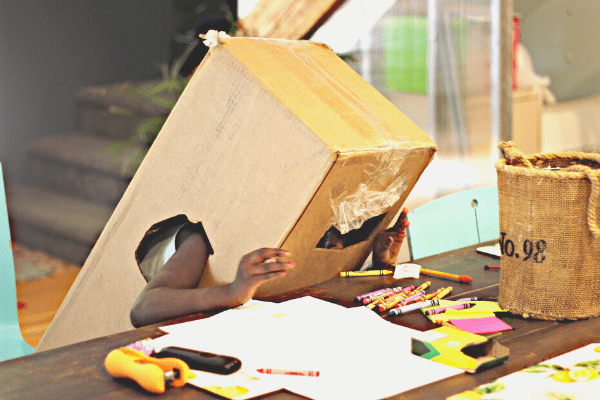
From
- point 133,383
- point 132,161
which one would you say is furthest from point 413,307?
point 132,161

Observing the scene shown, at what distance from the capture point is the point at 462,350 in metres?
0.76

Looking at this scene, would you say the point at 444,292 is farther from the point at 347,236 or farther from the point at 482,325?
the point at 347,236

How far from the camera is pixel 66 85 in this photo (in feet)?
8.52

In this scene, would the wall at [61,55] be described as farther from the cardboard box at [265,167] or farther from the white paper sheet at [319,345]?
the white paper sheet at [319,345]

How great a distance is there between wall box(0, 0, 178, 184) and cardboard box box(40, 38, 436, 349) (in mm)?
1575

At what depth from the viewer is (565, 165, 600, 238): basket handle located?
2.71ft

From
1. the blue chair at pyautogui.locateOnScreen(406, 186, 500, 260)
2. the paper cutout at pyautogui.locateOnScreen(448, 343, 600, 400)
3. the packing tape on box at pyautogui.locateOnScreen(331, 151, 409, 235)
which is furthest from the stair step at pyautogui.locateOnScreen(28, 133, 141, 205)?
the paper cutout at pyautogui.locateOnScreen(448, 343, 600, 400)

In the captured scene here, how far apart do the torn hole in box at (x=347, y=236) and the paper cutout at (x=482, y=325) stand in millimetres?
333

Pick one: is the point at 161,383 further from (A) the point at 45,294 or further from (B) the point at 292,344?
(A) the point at 45,294

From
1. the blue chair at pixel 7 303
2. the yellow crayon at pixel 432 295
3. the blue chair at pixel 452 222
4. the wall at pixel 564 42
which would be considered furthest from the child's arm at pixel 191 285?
the wall at pixel 564 42

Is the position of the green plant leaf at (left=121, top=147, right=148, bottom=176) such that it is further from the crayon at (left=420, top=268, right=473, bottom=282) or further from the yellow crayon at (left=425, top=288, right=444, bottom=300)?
the yellow crayon at (left=425, top=288, right=444, bottom=300)

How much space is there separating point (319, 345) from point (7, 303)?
95 cm

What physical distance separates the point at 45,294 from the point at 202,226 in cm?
192

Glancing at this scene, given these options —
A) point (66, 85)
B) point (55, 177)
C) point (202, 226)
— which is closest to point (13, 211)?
point (55, 177)
